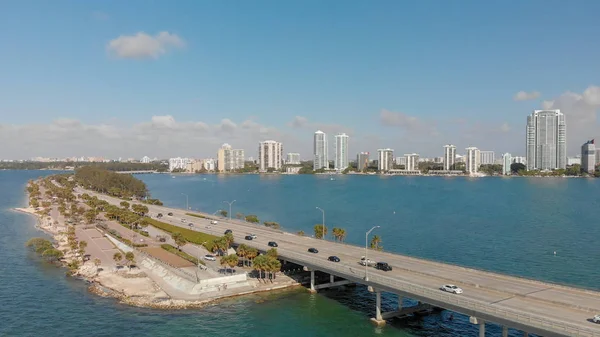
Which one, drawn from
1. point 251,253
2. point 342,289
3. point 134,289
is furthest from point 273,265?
point 134,289

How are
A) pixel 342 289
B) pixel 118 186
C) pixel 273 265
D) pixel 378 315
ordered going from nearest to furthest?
pixel 378 315 → pixel 273 265 → pixel 342 289 → pixel 118 186

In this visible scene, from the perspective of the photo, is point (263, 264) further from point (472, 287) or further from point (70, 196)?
point (70, 196)

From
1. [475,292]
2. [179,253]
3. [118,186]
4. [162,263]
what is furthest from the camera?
[118,186]

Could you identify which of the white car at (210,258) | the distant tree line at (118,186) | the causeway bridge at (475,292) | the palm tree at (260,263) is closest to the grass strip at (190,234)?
the white car at (210,258)

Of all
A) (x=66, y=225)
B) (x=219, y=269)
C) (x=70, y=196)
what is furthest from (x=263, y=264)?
(x=70, y=196)

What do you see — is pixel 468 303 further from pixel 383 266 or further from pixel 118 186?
pixel 118 186

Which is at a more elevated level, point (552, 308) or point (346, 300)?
point (552, 308)

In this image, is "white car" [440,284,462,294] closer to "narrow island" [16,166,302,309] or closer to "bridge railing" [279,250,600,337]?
"bridge railing" [279,250,600,337]

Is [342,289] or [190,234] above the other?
[190,234]
